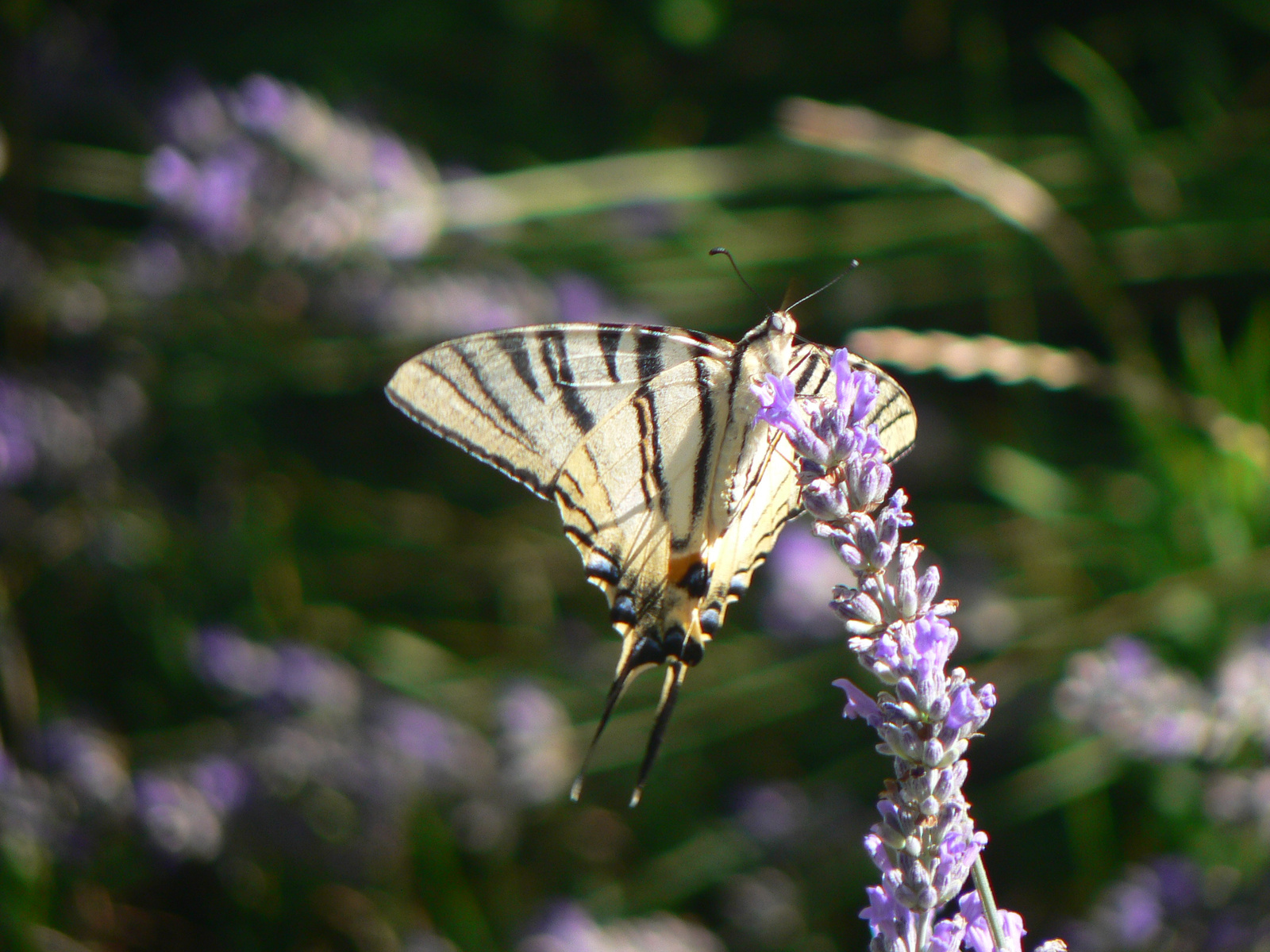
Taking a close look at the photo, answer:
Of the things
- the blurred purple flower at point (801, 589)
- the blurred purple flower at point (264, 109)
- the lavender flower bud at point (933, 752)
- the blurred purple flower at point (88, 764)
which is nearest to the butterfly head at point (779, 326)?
the lavender flower bud at point (933, 752)

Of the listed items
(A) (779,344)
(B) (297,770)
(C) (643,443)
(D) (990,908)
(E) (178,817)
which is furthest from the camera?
(B) (297,770)

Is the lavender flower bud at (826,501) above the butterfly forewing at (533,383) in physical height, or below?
below

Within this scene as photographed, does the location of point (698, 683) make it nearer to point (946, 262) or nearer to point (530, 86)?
point (946, 262)

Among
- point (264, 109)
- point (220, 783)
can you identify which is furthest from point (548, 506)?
point (264, 109)

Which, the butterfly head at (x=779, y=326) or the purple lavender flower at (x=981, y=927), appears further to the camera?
the butterfly head at (x=779, y=326)

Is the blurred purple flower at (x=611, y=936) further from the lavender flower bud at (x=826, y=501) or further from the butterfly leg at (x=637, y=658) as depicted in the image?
the lavender flower bud at (x=826, y=501)

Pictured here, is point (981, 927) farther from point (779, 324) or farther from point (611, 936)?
point (611, 936)
